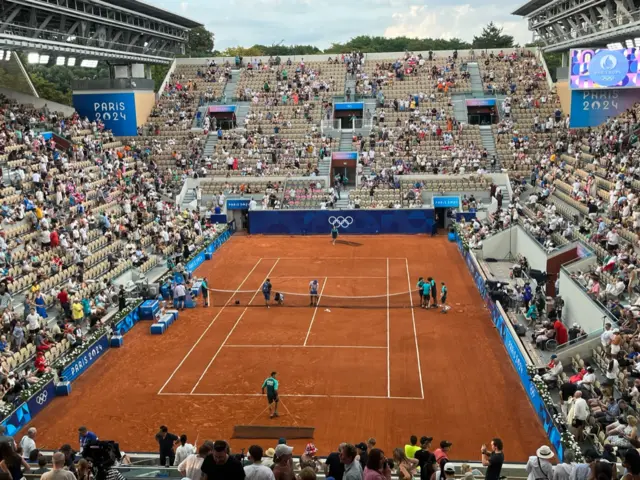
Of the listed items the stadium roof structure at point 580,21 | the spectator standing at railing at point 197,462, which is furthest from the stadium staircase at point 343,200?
the spectator standing at railing at point 197,462

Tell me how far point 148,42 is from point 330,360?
42.0m

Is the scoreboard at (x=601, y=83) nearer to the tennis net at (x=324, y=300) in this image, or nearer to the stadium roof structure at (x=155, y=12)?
the tennis net at (x=324, y=300)

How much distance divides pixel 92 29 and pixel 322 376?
111 ft

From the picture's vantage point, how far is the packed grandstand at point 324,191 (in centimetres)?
1573

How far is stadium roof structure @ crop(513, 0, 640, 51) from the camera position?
123ft

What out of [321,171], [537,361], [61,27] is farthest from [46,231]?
[321,171]

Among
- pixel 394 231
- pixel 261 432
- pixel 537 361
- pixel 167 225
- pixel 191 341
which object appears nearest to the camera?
pixel 261 432

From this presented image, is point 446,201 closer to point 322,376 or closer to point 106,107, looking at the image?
point 106,107

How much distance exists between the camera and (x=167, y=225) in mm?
38094

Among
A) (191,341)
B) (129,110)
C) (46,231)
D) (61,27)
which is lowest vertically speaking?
(191,341)

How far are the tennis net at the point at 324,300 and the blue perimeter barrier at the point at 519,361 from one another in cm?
290

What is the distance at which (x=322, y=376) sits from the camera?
829 inches

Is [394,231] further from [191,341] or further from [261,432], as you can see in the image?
[261,432]

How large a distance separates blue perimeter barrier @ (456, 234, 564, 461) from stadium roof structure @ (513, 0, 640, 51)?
53.7ft
